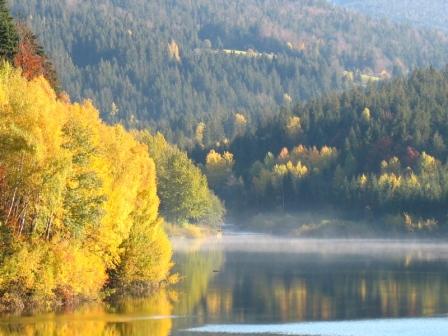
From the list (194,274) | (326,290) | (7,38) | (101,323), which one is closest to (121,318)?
(101,323)

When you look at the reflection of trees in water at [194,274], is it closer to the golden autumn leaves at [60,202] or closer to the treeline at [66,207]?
the treeline at [66,207]

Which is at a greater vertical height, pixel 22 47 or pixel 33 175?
pixel 22 47

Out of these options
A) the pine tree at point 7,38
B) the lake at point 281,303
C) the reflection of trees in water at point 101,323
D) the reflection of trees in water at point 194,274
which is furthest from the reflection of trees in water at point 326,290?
the pine tree at point 7,38

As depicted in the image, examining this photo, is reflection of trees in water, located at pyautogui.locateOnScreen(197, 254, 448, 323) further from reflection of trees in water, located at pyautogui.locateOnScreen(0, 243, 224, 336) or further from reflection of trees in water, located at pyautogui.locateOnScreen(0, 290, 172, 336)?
reflection of trees in water, located at pyautogui.locateOnScreen(0, 290, 172, 336)

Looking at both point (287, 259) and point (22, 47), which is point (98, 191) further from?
point (287, 259)

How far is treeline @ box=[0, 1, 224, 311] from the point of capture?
74.9 metres

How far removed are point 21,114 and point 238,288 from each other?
33014 mm

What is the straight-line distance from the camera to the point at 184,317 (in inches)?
3098

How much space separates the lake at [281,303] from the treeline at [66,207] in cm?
241

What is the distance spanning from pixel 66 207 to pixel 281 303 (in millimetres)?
19725

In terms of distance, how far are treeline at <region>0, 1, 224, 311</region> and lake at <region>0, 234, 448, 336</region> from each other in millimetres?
2407

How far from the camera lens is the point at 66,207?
7900 centimetres

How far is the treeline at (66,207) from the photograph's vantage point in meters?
74.9

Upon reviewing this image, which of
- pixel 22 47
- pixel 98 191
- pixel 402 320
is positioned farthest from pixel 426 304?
pixel 22 47
